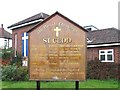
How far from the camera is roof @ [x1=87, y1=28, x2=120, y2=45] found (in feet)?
87.3

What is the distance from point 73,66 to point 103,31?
77.3ft

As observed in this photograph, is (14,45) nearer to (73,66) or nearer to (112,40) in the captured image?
(112,40)

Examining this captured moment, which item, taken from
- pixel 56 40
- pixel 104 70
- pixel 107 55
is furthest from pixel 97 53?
pixel 56 40

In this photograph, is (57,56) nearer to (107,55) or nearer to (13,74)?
(13,74)

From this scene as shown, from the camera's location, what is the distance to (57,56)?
904 cm

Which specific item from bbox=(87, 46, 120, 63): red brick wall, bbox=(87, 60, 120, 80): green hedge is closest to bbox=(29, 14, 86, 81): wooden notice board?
bbox=(87, 60, 120, 80): green hedge

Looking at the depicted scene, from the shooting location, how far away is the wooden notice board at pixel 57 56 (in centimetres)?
903

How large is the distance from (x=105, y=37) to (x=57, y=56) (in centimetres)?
2026

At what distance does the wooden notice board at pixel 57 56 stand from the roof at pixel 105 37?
1692 centimetres

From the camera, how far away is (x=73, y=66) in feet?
29.7

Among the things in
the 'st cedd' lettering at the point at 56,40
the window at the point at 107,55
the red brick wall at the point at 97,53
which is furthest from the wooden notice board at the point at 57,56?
the window at the point at 107,55

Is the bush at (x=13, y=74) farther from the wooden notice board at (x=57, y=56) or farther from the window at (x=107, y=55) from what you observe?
the window at (x=107, y=55)

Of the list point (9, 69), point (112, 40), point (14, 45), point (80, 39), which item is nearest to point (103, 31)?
point (112, 40)

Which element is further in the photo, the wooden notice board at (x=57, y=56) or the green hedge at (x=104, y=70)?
the green hedge at (x=104, y=70)
